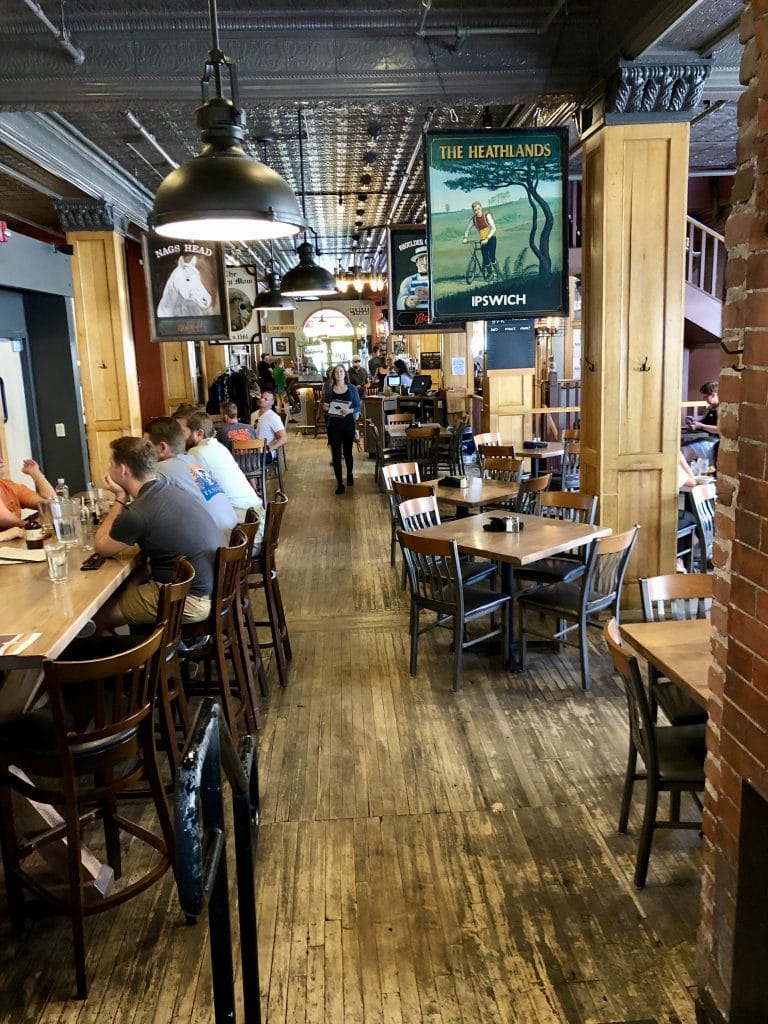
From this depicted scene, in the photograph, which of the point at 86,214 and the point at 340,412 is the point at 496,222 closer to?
the point at 86,214

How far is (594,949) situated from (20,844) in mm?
2010

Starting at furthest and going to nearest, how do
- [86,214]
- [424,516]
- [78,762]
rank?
[86,214], [424,516], [78,762]

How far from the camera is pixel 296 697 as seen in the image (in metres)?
4.38

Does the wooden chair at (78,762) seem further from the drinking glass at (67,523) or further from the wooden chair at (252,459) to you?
the wooden chair at (252,459)

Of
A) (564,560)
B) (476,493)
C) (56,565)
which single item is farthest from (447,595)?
(56,565)

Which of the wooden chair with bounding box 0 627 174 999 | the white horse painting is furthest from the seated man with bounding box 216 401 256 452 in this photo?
the wooden chair with bounding box 0 627 174 999

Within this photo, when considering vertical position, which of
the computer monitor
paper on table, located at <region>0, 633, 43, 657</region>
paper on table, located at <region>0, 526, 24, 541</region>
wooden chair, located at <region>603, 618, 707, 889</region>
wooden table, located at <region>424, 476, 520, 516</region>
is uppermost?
the computer monitor

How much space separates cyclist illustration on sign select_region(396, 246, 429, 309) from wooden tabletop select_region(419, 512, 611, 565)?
366 centimetres

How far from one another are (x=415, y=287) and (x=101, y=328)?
3175 mm

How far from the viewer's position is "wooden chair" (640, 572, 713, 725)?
118 inches

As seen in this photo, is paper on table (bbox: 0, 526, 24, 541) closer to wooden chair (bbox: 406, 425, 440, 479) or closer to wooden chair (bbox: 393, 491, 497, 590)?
wooden chair (bbox: 393, 491, 497, 590)

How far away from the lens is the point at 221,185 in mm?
2625

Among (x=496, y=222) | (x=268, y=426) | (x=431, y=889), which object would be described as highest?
(x=496, y=222)

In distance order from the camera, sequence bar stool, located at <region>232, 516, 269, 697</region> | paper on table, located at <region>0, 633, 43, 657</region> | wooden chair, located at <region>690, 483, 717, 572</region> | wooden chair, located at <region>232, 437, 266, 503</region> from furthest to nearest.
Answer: wooden chair, located at <region>232, 437, 266, 503</region> → wooden chair, located at <region>690, 483, 717, 572</region> → bar stool, located at <region>232, 516, 269, 697</region> → paper on table, located at <region>0, 633, 43, 657</region>
